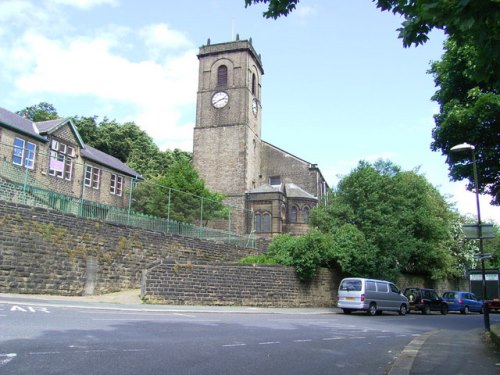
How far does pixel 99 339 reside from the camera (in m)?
8.55

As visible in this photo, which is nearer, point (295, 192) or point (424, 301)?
point (424, 301)

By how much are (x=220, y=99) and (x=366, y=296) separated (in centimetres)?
3981

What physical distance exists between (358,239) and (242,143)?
96.6 ft

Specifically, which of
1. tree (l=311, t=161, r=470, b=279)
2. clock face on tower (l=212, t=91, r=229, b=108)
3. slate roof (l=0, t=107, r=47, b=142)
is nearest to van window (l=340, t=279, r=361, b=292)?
tree (l=311, t=161, r=470, b=279)

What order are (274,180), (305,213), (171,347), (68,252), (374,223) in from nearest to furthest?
1. (171,347)
2. (68,252)
3. (374,223)
4. (305,213)
5. (274,180)

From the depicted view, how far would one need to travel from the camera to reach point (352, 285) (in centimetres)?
2234

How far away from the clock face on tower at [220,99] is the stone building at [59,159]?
58.7 ft

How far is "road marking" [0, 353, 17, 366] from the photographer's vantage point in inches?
244

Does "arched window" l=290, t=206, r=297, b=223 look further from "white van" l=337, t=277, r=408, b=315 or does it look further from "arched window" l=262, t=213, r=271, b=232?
"white van" l=337, t=277, r=408, b=315

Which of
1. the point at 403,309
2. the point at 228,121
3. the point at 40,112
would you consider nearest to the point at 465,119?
the point at 403,309

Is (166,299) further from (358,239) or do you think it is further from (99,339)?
(358,239)

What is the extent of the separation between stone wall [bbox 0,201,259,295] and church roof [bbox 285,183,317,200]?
32.2 metres

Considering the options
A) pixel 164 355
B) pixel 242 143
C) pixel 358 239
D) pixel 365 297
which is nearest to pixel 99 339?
pixel 164 355

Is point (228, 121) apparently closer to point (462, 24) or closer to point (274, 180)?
point (274, 180)
